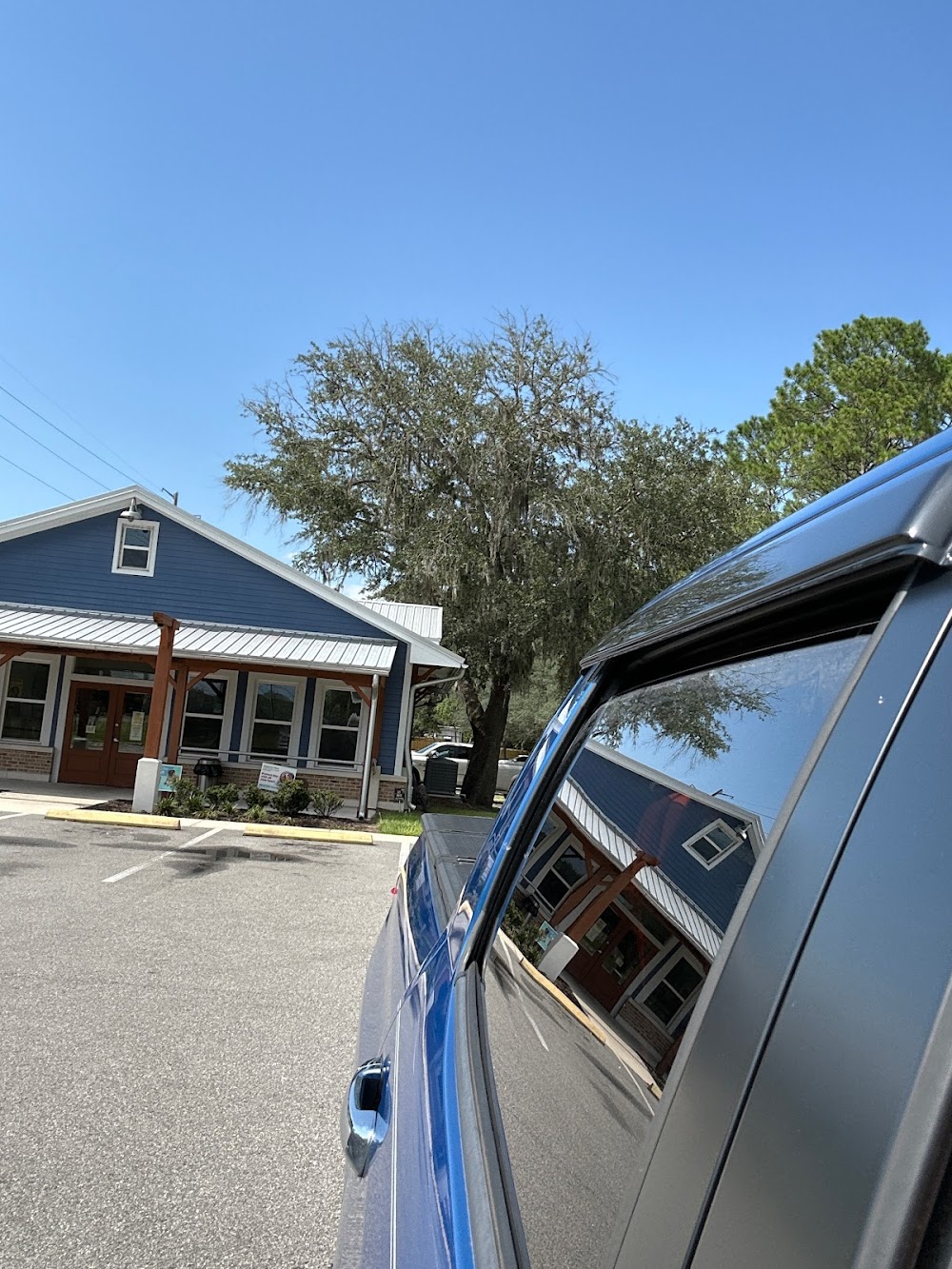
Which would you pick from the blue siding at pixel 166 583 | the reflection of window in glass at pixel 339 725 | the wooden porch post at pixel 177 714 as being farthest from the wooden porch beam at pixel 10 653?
the reflection of window in glass at pixel 339 725

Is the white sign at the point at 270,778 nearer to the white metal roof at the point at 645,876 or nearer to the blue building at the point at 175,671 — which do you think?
the blue building at the point at 175,671

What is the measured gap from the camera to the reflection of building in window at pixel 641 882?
0.91 meters

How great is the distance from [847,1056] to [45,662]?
21.7m

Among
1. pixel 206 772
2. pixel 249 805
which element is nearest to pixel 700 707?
pixel 249 805

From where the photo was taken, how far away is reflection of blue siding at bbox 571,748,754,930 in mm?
885

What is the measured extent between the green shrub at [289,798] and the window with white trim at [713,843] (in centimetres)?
1612

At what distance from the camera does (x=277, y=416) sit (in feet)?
85.1

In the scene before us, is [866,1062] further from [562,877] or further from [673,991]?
[562,877]

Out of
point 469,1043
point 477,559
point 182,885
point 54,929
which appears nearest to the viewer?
point 469,1043

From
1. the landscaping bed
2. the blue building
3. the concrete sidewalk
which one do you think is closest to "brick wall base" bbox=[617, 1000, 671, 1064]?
the concrete sidewalk

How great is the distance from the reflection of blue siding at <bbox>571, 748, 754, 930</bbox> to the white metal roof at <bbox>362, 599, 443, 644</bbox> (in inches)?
756

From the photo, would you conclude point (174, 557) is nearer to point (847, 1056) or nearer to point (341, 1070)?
point (341, 1070)

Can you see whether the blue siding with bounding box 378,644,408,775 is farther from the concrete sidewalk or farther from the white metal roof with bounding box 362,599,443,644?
the concrete sidewalk

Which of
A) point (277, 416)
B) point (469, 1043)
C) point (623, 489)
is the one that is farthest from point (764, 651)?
point (277, 416)
